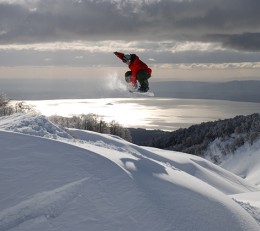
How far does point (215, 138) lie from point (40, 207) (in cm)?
10562

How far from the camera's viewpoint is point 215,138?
358 ft

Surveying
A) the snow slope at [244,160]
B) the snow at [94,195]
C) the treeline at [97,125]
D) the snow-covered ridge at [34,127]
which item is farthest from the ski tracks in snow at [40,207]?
the snow slope at [244,160]

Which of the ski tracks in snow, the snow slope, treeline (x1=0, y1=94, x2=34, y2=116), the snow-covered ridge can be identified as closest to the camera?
the ski tracks in snow

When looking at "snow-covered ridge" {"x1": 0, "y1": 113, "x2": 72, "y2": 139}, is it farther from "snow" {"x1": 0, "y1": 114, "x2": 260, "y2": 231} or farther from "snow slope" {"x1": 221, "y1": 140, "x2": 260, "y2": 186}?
"snow slope" {"x1": 221, "y1": 140, "x2": 260, "y2": 186}

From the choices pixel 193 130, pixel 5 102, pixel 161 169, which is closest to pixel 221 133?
pixel 193 130

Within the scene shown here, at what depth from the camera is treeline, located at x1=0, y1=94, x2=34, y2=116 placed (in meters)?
64.1

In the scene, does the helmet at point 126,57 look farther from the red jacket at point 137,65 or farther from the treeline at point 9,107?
the treeline at point 9,107

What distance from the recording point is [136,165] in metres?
10.0

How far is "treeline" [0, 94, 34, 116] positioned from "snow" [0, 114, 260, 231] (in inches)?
2226

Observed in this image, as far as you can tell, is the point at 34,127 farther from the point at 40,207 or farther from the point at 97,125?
the point at 97,125

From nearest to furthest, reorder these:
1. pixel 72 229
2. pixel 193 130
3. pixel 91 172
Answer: pixel 72 229 → pixel 91 172 → pixel 193 130

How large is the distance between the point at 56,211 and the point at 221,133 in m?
105

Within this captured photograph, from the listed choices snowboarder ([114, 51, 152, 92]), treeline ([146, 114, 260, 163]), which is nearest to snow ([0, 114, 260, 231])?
snowboarder ([114, 51, 152, 92])

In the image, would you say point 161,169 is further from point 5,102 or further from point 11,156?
point 5,102
